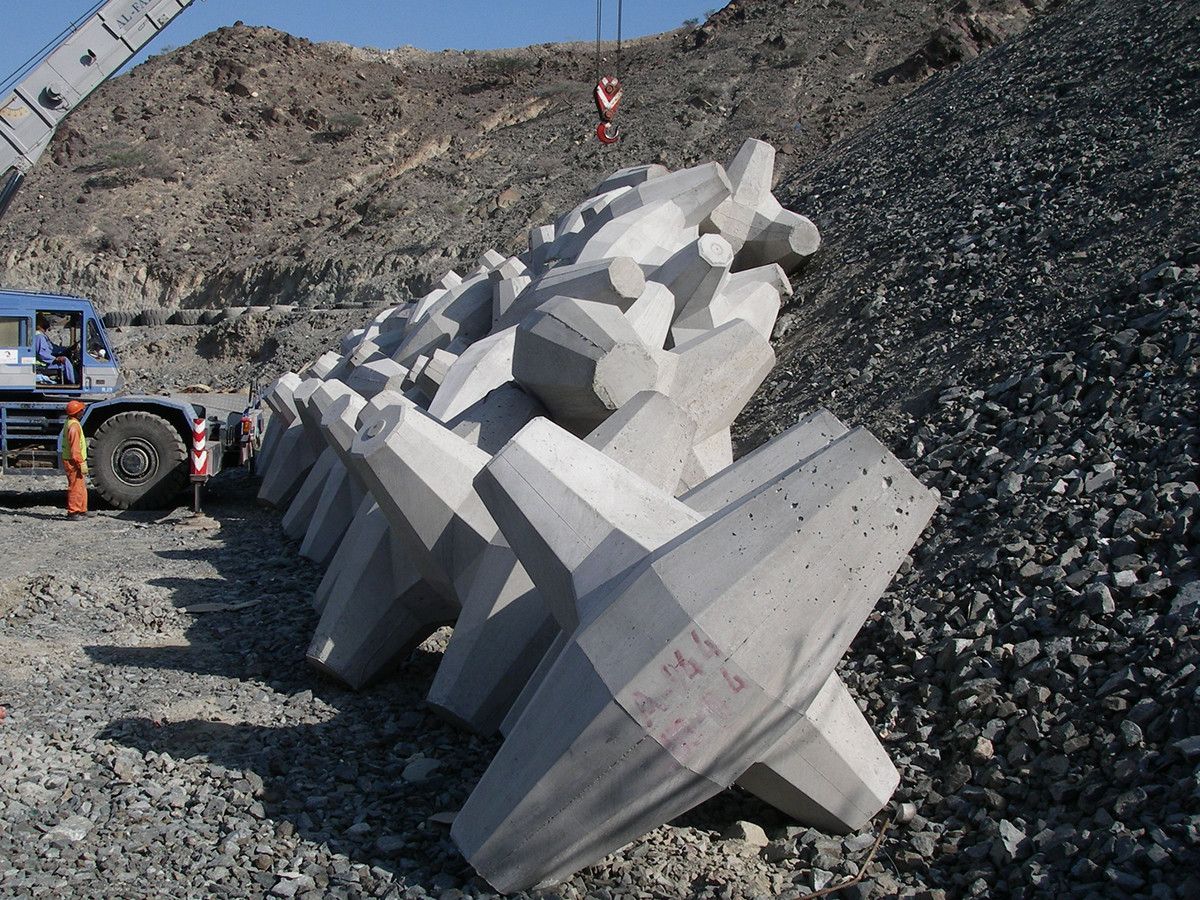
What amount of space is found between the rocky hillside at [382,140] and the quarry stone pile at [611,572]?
15421 mm

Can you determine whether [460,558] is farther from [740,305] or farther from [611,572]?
[740,305]

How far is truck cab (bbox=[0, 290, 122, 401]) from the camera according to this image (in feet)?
40.1

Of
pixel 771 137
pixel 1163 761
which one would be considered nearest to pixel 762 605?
pixel 1163 761

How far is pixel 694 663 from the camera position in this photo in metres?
3.64

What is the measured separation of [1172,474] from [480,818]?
3.46 meters

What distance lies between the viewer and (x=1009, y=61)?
1434 centimetres

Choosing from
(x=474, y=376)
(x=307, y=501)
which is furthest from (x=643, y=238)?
(x=307, y=501)

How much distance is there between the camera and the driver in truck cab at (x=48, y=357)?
12539 millimetres

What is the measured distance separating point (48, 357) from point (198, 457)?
2220mm

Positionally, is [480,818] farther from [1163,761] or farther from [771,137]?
[771,137]

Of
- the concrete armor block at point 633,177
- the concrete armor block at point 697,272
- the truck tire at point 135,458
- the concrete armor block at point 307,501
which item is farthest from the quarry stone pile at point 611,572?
the concrete armor block at point 633,177

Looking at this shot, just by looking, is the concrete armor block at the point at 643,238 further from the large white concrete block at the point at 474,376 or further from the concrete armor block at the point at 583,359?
the concrete armor block at the point at 583,359

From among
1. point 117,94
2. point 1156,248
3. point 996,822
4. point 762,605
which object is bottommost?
point 996,822

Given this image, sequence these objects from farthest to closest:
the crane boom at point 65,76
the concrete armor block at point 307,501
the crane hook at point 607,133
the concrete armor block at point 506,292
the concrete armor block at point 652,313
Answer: the crane hook at point 607,133, the crane boom at point 65,76, the concrete armor block at point 506,292, the concrete armor block at point 307,501, the concrete armor block at point 652,313
